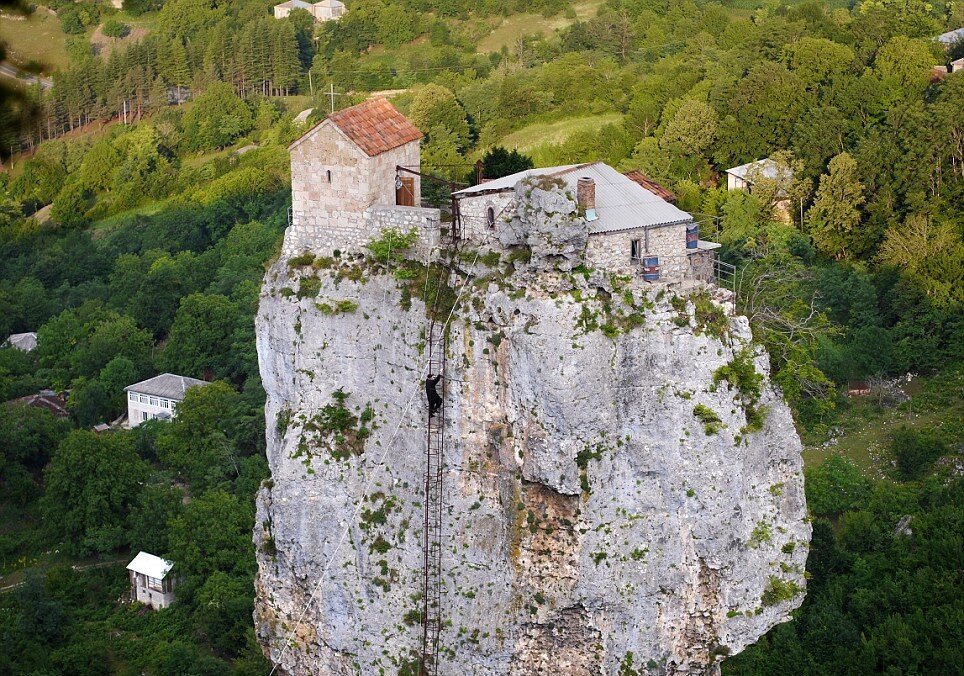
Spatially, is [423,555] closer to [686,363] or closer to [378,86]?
[686,363]

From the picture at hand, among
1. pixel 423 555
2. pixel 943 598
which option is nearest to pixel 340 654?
pixel 423 555

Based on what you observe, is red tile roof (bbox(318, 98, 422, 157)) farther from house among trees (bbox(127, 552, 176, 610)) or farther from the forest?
house among trees (bbox(127, 552, 176, 610))

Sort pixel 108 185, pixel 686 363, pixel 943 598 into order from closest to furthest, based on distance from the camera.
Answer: pixel 686 363
pixel 943 598
pixel 108 185

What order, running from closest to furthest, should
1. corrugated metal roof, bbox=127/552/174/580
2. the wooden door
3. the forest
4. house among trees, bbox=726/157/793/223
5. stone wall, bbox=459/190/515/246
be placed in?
stone wall, bbox=459/190/515/246, the wooden door, the forest, house among trees, bbox=726/157/793/223, corrugated metal roof, bbox=127/552/174/580

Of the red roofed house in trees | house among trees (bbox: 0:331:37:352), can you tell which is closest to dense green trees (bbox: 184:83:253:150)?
Result: house among trees (bbox: 0:331:37:352)

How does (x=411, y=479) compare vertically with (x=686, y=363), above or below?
below

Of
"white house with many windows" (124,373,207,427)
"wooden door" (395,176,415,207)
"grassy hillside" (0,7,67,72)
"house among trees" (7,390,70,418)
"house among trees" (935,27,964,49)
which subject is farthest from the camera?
"house among trees" (7,390,70,418)

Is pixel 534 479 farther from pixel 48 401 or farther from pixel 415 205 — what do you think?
pixel 48 401
